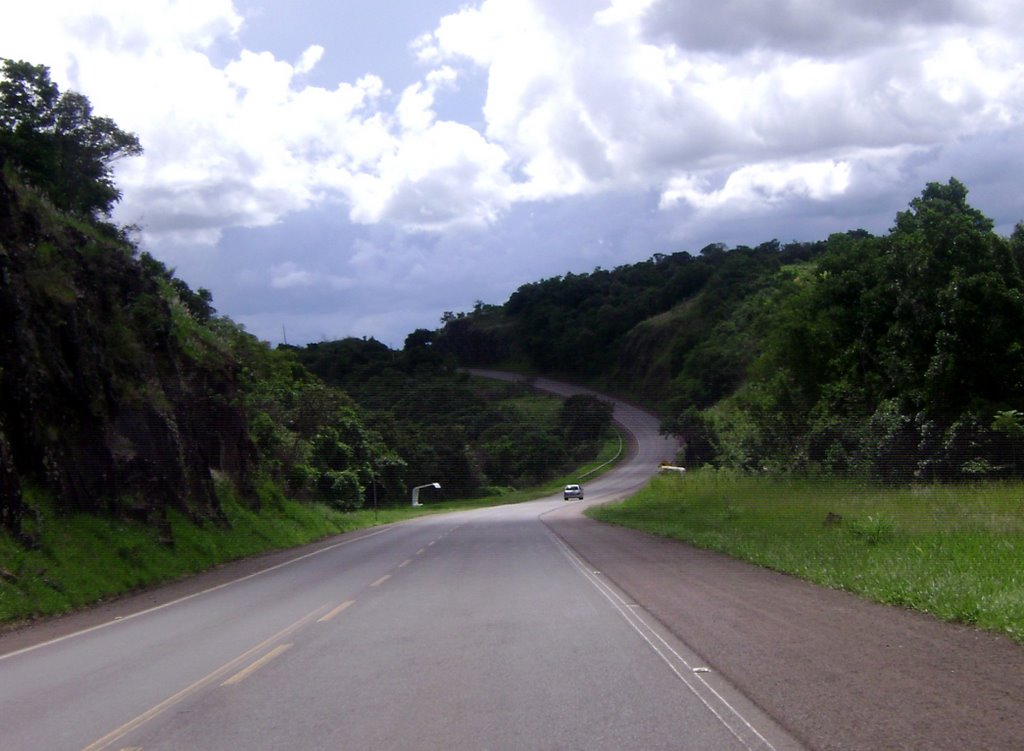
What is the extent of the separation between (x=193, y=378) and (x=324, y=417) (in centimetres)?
1911

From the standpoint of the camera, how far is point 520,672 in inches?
368

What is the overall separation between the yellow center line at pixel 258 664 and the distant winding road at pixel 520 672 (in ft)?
0.15

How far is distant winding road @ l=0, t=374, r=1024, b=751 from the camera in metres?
7.11

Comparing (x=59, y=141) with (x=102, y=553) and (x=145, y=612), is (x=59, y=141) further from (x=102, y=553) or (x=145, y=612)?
(x=145, y=612)

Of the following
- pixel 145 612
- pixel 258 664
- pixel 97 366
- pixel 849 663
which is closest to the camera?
pixel 849 663

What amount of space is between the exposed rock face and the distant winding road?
634 cm

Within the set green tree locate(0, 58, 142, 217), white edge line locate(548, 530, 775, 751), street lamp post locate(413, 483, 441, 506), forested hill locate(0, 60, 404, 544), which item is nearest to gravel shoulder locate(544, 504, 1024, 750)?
white edge line locate(548, 530, 775, 751)

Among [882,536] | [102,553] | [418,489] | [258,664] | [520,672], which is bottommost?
[418,489]

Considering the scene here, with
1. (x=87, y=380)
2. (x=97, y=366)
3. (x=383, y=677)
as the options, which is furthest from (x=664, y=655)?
(x=97, y=366)

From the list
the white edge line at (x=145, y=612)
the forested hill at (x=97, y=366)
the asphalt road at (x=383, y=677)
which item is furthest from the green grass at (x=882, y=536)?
the forested hill at (x=97, y=366)

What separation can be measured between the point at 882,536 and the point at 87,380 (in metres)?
18.8

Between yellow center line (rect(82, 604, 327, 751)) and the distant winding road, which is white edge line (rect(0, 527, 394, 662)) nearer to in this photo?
the distant winding road

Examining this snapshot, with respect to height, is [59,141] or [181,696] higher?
[59,141]

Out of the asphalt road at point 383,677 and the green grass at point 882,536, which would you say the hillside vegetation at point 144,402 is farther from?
the green grass at point 882,536
